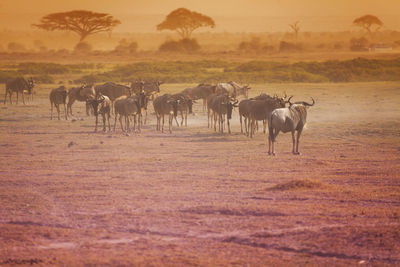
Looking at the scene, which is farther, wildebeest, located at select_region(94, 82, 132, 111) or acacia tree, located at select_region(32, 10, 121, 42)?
acacia tree, located at select_region(32, 10, 121, 42)

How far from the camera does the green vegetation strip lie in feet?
152

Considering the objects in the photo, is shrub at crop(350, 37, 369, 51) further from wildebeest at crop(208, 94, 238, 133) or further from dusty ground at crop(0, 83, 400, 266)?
dusty ground at crop(0, 83, 400, 266)

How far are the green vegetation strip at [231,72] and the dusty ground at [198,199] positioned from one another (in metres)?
24.5

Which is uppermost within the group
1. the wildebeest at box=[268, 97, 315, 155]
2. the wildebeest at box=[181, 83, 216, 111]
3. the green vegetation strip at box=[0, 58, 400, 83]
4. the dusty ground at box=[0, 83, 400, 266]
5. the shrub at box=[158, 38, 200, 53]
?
the shrub at box=[158, 38, 200, 53]

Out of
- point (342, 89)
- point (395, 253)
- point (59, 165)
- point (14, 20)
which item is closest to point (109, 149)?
point (59, 165)

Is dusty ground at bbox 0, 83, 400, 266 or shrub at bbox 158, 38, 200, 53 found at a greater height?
shrub at bbox 158, 38, 200, 53

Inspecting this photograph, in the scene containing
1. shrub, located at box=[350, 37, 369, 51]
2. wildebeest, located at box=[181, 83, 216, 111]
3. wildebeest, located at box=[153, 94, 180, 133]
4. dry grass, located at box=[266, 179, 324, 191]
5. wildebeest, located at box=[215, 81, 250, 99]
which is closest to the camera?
dry grass, located at box=[266, 179, 324, 191]

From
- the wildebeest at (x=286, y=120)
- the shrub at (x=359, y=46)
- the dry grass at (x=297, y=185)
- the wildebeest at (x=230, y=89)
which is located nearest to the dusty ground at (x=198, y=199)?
the dry grass at (x=297, y=185)

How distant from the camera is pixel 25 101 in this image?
34000mm

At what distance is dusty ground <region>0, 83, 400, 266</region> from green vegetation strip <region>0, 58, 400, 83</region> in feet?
80.4

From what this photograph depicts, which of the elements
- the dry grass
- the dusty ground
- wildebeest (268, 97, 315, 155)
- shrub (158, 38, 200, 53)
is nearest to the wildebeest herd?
wildebeest (268, 97, 315, 155)

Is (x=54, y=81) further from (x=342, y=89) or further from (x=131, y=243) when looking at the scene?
(x=131, y=243)

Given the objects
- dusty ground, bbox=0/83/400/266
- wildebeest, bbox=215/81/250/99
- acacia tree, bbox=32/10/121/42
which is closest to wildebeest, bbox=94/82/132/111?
wildebeest, bbox=215/81/250/99

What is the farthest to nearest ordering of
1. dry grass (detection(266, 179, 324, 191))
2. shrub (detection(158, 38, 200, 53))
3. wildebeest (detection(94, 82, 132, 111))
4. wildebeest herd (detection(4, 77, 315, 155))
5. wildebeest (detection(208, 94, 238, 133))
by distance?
1. shrub (detection(158, 38, 200, 53))
2. wildebeest (detection(94, 82, 132, 111))
3. wildebeest (detection(208, 94, 238, 133))
4. wildebeest herd (detection(4, 77, 315, 155))
5. dry grass (detection(266, 179, 324, 191))
